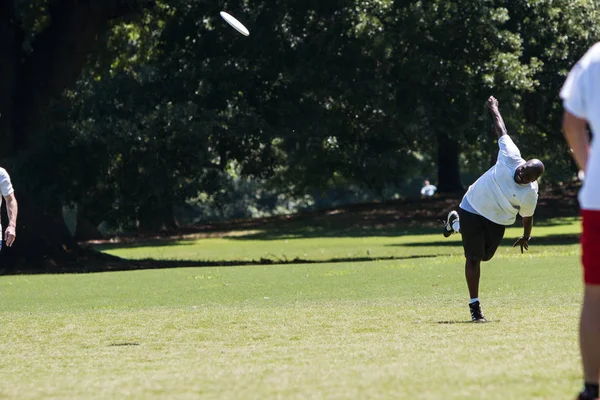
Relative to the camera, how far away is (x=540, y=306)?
1514cm

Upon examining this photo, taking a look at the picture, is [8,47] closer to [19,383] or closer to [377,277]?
[377,277]

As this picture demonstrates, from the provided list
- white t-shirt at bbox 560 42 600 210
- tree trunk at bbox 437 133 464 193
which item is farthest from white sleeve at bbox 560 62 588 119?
tree trunk at bbox 437 133 464 193

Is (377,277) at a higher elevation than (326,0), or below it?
below

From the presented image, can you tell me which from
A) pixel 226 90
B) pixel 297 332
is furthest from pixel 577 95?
pixel 226 90

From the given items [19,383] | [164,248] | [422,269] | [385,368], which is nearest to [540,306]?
[385,368]

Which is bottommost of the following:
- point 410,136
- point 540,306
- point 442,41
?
point 540,306

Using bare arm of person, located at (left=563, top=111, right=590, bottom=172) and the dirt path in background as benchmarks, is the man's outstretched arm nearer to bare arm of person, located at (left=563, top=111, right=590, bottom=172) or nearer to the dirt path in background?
bare arm of person, located at (left=563, top=111, right=590, bottom=172)

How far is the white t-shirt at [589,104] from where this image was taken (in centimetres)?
663

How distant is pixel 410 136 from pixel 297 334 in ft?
69.6

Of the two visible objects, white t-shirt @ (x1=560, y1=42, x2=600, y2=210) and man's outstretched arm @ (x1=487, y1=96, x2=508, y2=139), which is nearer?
white t-shirt @ (x1=560, y1=42, x2=600, y2=210)

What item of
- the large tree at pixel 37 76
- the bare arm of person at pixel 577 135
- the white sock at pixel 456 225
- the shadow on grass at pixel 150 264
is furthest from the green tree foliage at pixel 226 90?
the bare arm of person at pixel 577 135

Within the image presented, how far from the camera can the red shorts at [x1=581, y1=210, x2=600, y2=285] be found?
6637 millimetres

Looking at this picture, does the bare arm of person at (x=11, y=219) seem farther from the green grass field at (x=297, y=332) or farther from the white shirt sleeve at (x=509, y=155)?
the white shirt sleeve at (x=509, y=155)

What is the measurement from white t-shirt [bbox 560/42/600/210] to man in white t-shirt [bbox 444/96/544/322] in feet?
21.2
